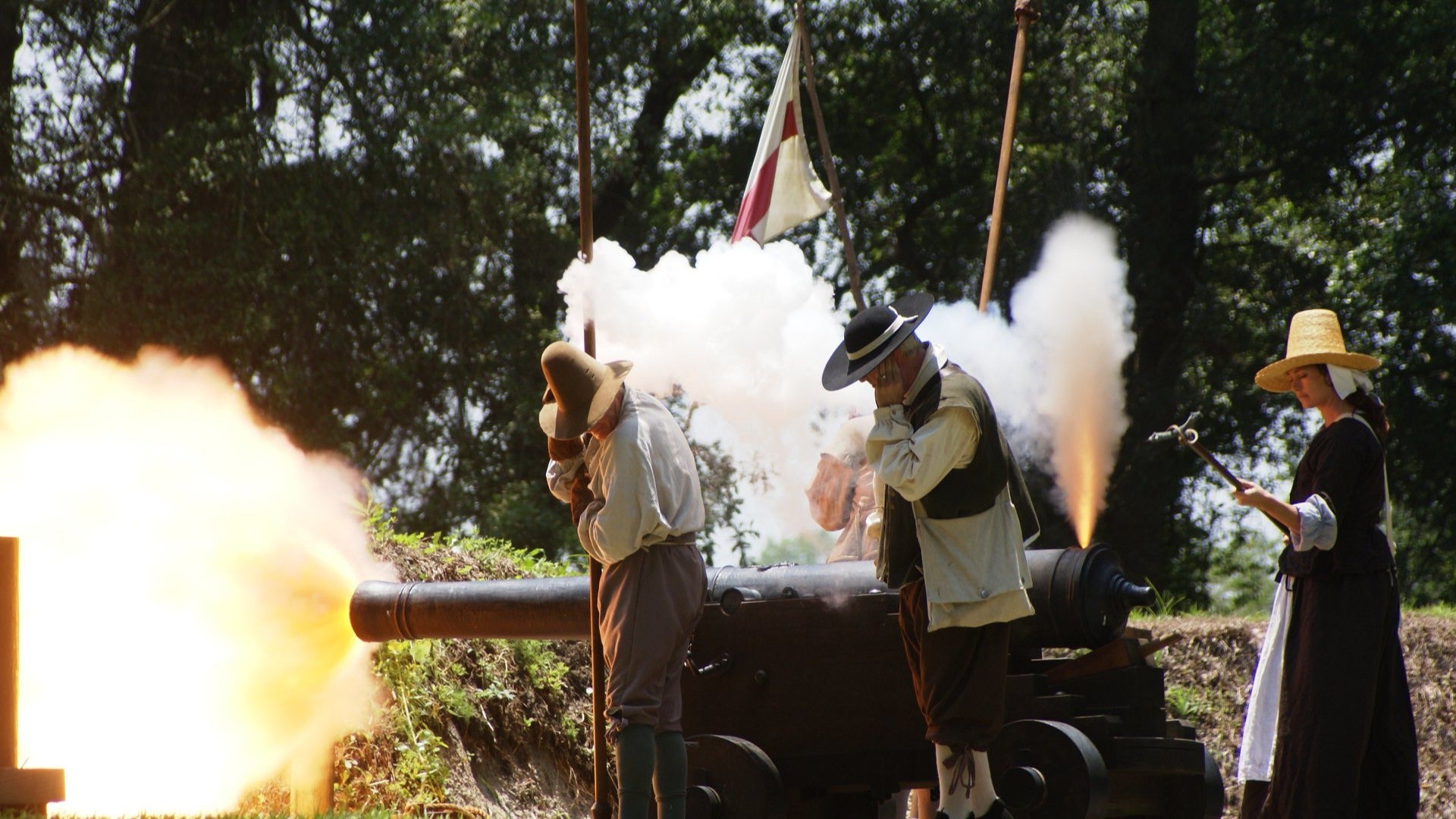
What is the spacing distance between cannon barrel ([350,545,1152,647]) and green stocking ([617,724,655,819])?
2.19 feet

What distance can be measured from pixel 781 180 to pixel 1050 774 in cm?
602

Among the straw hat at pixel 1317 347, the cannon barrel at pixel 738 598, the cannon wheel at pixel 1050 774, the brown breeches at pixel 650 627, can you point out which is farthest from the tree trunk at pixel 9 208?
the straw hat at pixel 1317 347

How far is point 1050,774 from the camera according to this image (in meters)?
5.04

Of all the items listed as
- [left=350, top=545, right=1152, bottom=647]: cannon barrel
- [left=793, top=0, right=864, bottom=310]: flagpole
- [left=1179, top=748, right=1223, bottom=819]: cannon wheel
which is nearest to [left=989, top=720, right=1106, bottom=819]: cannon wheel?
[left=350, top=545, right=1152, bottom=647]: cannon barrel

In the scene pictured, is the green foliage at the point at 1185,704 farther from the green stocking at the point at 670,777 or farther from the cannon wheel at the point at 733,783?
the green stocking at the point at 670,777

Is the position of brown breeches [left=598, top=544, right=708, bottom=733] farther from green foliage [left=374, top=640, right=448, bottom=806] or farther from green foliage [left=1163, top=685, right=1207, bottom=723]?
green foliage [left=1163, top=685, right=1207, bottom=723]

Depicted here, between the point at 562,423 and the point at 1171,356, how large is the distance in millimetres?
12985

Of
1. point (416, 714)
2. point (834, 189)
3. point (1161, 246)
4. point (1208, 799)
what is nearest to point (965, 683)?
point (1208, 799)

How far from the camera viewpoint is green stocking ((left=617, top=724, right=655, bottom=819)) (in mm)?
4965

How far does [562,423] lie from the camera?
507 cm

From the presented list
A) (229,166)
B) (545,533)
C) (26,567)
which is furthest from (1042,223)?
(26,567)

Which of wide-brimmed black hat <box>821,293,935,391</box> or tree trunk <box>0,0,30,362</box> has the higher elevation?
tree trunk <box>0,0,30,362</box>

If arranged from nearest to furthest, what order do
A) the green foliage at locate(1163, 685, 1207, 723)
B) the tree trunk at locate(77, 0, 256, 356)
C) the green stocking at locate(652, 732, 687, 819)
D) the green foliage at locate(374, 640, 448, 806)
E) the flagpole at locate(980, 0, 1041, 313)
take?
the green stocking at locate(652, 732, 687, 819) → the flagpole at locate(980, 0, 1041, 313) → the green foliage at locate(374, 640, 448, 806) → the green foliage at locate(1163, 685, 1207, 723) → the tree trunk at locate(77, 0, 256, 356)

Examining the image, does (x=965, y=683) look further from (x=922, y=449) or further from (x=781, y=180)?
(x=781, y=180)
